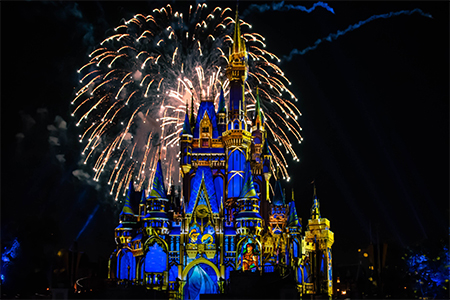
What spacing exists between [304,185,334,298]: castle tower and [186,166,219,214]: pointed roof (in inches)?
555

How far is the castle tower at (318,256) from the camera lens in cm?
7350

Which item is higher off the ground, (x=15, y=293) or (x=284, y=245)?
(x=284, y=245)

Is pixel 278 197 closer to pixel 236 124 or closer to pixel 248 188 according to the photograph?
pixel 248 188

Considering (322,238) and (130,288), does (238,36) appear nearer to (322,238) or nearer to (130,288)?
(322,238)

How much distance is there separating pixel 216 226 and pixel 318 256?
15.0 metres

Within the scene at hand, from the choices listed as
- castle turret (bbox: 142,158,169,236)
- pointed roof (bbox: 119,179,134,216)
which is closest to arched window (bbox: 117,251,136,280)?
castle turret (bbox: 142,158,169,236)

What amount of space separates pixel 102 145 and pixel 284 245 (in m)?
34.1

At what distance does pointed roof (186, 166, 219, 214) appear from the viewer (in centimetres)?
7206

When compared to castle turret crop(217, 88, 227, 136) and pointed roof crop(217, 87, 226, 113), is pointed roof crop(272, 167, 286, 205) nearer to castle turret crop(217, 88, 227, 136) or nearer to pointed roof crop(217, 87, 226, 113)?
castle turret crop(217, 88, 227, 136)

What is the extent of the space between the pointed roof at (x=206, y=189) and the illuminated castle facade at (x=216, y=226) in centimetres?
13

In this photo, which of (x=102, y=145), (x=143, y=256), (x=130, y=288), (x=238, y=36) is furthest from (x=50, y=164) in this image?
(x=130, y=288)

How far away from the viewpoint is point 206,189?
2879 inches

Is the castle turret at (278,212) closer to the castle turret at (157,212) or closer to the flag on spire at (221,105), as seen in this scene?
the flag on spire at (221,105)

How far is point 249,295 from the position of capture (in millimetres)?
52469
